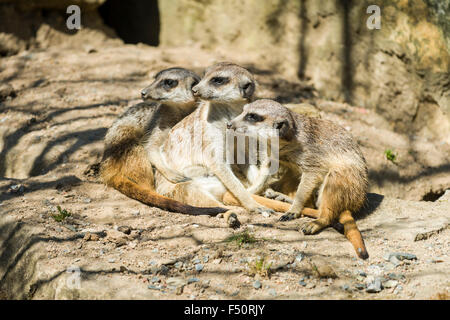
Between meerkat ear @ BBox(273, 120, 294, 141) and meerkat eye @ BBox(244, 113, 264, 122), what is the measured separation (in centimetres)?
12

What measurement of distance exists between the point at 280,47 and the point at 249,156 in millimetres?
2622

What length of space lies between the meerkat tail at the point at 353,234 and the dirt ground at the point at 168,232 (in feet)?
0.17

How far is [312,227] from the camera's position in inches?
141

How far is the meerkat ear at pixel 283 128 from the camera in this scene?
3.78m

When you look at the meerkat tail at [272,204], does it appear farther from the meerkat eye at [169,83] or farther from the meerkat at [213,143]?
the meerkat eye at [169,83]

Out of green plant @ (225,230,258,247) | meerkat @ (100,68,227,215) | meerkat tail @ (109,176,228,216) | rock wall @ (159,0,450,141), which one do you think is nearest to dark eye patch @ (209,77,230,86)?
meerkat @ (100,68,227,215)

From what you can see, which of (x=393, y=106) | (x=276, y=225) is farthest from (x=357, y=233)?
(x=393, y=106)

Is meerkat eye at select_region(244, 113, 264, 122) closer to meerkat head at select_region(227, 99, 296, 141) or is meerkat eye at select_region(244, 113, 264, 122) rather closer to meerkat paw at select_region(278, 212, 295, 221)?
meerkat head at select_region(227, 99, 296, 141)

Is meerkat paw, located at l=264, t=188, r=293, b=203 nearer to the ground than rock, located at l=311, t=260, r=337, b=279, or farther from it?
farther from it

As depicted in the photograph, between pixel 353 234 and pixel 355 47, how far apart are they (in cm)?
311

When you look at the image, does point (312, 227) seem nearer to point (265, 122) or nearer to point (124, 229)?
point (265, 122)

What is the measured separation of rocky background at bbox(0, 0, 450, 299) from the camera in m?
3.05

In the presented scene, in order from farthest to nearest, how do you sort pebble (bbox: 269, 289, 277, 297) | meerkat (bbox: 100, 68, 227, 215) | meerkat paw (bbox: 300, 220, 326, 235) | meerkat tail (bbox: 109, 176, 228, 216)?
meerkat (bbox: 100, 68, 227, 215) → meerkat tail (bbox: 109, 176, 228, 216) → meerkat paw (bbox: 300, 220, 326, 235) → pebble (bbox: 269, 289, 277, 297)
